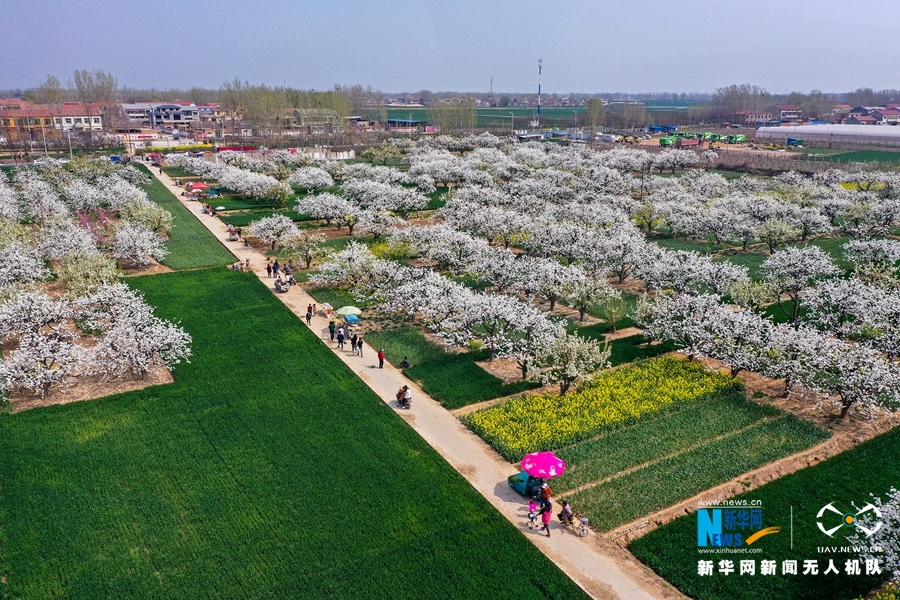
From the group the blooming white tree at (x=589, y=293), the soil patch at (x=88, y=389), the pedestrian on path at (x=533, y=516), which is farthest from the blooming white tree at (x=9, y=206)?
the pedestrian on path at (x=533, y=516)

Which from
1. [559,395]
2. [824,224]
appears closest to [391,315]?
[559,395]

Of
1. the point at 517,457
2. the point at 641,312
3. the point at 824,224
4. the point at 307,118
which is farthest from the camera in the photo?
the point at 307,118

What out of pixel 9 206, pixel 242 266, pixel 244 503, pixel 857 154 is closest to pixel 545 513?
pixel 244 503

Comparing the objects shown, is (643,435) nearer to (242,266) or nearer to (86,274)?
(242,266)

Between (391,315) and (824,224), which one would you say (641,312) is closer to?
(391,315)

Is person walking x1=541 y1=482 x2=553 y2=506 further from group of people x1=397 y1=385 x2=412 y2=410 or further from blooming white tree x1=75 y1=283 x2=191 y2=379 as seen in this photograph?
blooming white tree x1=75 y1=283 x2=191 y2=379

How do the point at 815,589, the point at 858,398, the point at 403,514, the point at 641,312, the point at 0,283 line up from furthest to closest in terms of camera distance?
the point at 0,283 → the point at 641,312 → the point at 858,398 → the point at 403,514 → the point at 815,589

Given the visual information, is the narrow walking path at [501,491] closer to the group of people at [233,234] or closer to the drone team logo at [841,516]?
the drone team logo at [841,516]
